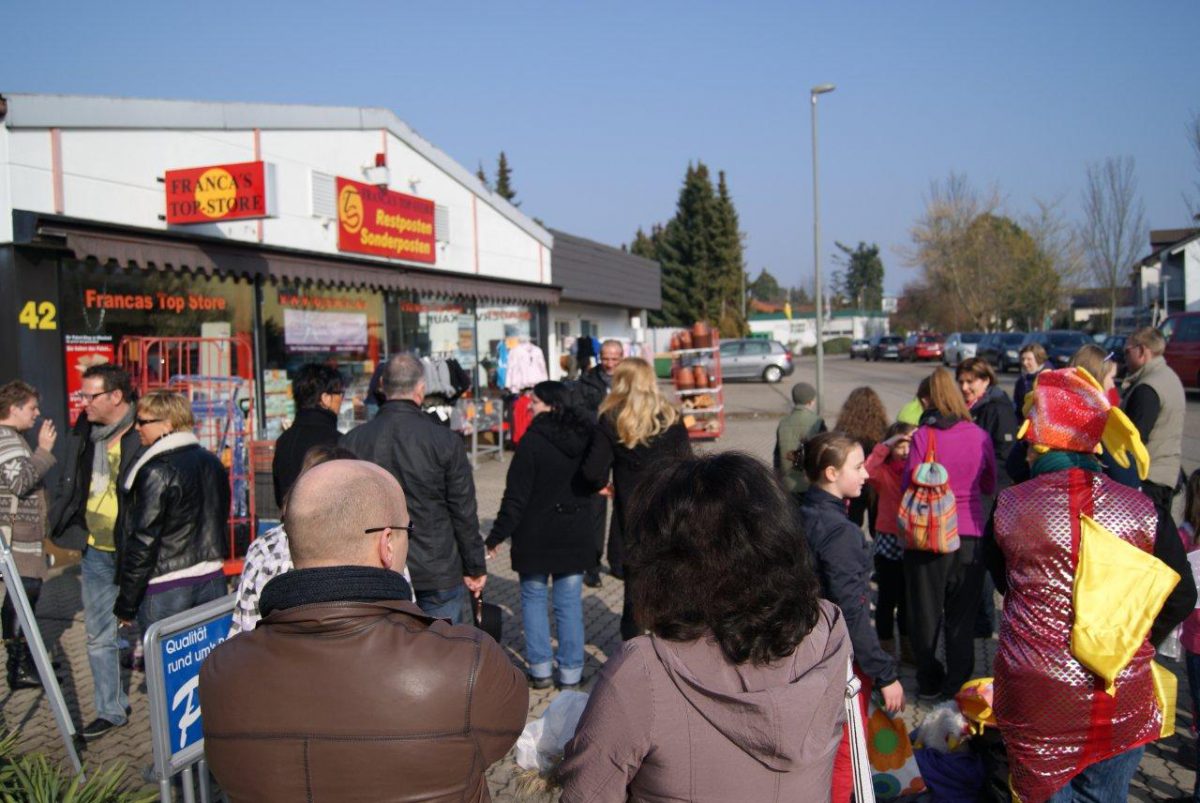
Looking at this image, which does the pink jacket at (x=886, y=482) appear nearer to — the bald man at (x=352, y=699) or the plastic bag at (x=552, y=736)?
the plastic bag at (x=552, y=736)

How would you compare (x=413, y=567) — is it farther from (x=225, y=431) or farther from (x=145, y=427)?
(x=225, y=431)

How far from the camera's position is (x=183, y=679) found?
3.30m

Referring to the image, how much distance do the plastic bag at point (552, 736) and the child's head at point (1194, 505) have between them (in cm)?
297

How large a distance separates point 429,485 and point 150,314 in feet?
21.9

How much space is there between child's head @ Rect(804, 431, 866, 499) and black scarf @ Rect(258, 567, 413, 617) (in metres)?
2.34

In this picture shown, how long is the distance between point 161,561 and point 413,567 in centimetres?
121

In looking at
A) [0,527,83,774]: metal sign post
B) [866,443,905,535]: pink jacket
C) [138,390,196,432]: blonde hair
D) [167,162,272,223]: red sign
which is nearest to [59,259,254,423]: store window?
[167,162,272,223]: red sign

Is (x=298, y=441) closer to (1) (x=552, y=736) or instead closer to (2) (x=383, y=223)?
(1) (x=552, y=736)

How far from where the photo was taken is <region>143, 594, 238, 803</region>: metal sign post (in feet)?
10.2

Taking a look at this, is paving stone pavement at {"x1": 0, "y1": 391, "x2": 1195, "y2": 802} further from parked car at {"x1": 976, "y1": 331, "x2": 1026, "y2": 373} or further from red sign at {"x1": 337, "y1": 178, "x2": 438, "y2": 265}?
parked car at {"x1": 976, "y1": 331, "x2": 1026, "y2": 373}

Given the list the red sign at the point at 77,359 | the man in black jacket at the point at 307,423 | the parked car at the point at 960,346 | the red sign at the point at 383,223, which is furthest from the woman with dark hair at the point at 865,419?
the parked car at the point at 960,346

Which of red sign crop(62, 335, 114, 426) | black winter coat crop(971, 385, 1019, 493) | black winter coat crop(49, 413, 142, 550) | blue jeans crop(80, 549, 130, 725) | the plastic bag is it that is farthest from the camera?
red sign crop(62, 335, 114, 426)

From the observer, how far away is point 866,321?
86062 millimetres

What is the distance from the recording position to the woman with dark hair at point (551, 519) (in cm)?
504
